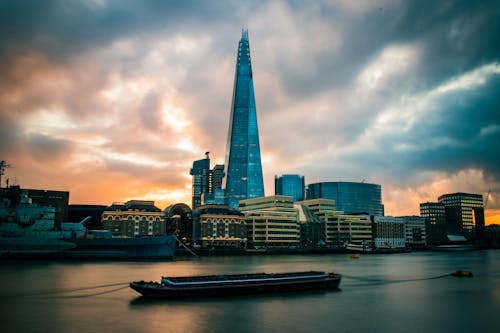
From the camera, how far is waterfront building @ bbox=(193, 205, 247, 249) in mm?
181625

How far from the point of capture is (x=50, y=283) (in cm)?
6081

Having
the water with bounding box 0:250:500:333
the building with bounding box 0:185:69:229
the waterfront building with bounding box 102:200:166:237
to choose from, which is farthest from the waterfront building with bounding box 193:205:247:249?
the water with bounding box 0:250:500:333

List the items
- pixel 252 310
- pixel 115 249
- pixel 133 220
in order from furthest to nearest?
pixel 133 220 → pixel 115 249 → pixel 252 310

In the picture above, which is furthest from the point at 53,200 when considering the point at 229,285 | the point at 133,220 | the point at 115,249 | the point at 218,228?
the point at 229,285

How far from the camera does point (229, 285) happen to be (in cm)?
5019

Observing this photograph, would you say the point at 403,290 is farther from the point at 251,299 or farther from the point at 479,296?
the point at 251,299

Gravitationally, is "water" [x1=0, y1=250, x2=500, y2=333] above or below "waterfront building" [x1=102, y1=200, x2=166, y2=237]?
below

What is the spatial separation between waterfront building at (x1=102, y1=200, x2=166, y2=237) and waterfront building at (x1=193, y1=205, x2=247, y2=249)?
15.9 m

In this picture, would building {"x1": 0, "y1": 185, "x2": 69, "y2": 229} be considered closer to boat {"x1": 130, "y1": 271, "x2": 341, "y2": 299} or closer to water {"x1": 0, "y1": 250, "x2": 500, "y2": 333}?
water {"x1": 0, "y1": 250, "x2": 500, "y2": 333}

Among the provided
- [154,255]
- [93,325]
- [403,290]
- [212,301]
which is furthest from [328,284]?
[154,255]

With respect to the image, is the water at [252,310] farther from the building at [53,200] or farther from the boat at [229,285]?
the building at [53,200]

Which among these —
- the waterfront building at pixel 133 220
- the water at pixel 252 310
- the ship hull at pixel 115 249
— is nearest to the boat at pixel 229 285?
the water at pixel 252 310

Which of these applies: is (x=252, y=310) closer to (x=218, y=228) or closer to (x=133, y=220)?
(x=133, y=220)

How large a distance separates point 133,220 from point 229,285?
128747mm
